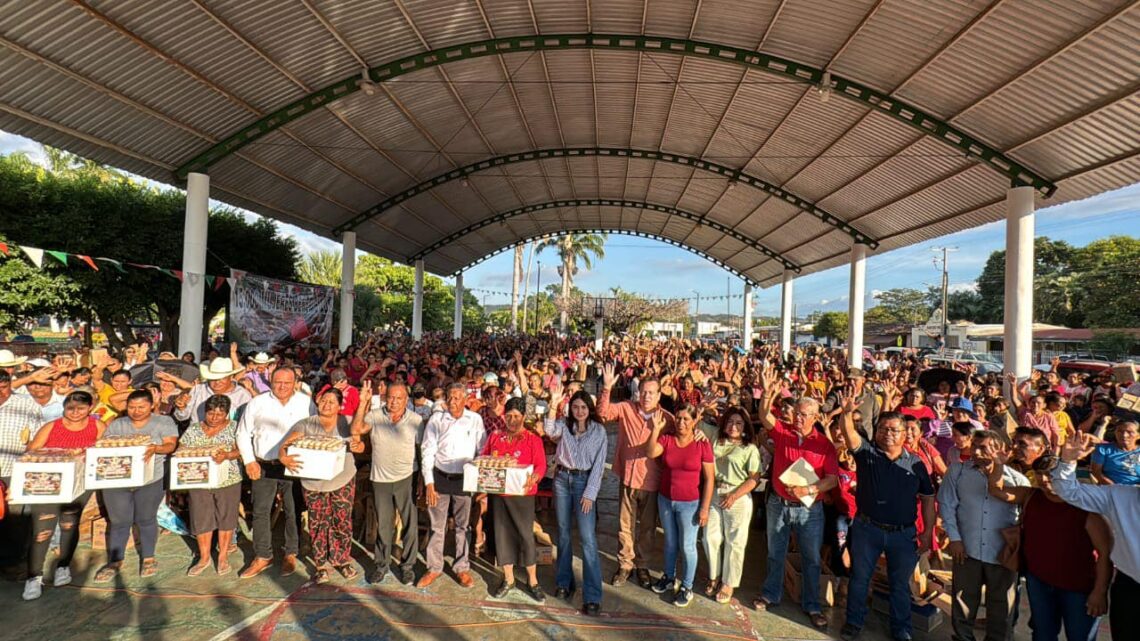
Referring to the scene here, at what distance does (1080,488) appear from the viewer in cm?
299

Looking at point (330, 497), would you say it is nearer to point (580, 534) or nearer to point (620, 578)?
point (580, 534)

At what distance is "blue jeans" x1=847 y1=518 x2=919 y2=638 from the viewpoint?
371 centimetres

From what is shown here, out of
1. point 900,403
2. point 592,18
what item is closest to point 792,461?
point 900,403

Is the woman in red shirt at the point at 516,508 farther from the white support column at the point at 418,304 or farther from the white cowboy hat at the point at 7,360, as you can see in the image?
the white support column at the point at 418,304

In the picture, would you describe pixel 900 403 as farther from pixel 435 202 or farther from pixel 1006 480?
pixel 435 202

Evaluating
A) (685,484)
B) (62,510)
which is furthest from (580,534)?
(62,510)

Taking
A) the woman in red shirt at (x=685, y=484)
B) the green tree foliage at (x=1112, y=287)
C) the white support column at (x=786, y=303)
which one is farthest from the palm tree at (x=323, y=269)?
the green tree foliage at (x=1112, y=287)

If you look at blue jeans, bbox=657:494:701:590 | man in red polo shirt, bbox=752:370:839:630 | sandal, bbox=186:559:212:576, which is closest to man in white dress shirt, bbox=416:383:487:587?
blue jeans, bbox=657:494:701:590

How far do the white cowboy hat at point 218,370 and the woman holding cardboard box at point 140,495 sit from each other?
846 millimetres

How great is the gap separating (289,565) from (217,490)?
86cm

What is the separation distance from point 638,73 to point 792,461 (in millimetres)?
11477

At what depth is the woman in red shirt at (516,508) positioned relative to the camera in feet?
13.9

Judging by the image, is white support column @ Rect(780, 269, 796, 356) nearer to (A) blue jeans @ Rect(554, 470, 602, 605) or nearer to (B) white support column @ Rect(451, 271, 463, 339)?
(B) white support column @ Rect(451, 271, 463, 339)

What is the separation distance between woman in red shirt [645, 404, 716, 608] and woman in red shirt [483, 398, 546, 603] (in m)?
0.94
